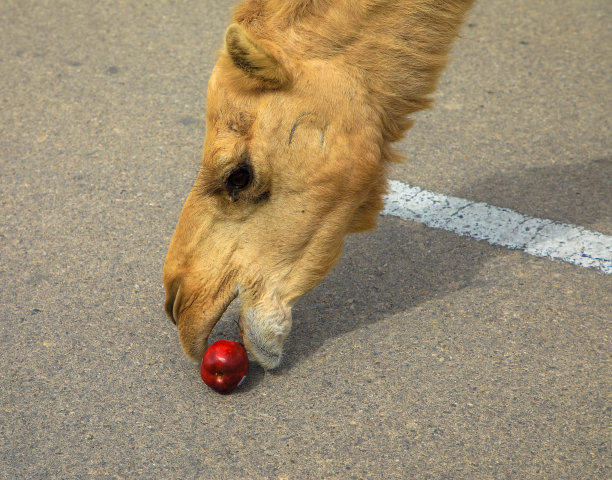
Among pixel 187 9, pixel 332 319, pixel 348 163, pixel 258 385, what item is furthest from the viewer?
pixel 187 9

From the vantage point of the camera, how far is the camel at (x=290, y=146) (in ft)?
9.00

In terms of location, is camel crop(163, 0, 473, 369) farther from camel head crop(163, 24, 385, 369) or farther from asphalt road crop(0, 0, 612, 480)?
asphalt road crop(0, 0, 612, 480)

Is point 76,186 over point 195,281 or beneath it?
beneath

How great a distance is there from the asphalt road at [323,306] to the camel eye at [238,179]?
0.92m

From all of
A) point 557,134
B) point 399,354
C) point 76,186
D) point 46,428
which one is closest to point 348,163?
point 399,354

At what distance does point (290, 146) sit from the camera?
2.77m

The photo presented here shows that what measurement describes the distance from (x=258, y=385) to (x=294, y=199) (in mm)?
909

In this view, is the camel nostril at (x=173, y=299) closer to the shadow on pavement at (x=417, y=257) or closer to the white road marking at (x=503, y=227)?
the shadow on pavement at (x=417, y=257)

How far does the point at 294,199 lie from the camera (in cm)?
288

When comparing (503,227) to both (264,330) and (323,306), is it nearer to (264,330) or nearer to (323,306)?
(323,306)

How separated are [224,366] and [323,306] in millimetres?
779

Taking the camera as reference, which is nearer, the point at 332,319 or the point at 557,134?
the point at 332,319

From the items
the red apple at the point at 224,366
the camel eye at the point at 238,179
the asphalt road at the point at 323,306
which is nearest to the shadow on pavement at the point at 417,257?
the asphalt road at the point at 323,306

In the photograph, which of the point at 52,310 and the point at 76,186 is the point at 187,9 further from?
the point at 52,310
